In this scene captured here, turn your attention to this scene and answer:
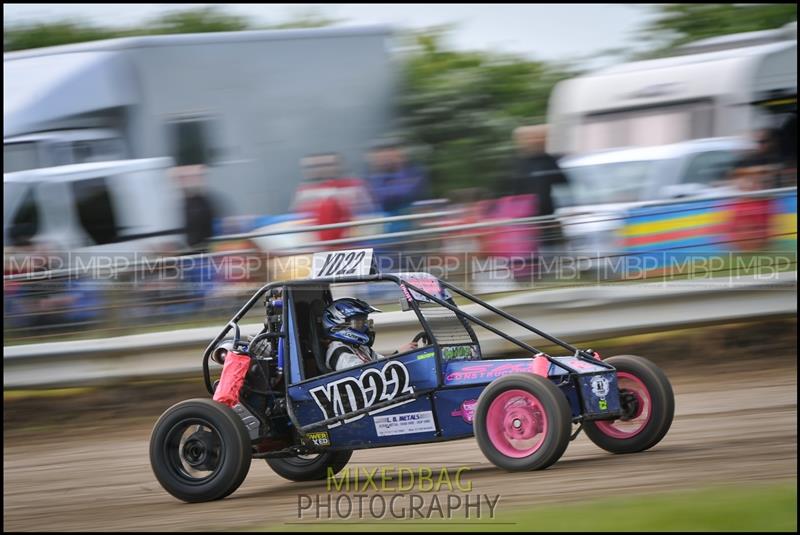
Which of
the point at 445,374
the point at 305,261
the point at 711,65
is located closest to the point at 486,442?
the point at 445,374

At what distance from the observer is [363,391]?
636cm

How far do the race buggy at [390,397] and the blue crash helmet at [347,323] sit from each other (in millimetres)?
100

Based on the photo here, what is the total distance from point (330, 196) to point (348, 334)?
3568 mm

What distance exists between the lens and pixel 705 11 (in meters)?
18.9

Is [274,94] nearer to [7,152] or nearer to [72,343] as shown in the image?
[7,152]

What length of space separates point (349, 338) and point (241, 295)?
9.86ft

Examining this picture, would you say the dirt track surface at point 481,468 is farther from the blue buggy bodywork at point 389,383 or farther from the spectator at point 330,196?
the spectator at point 330,196

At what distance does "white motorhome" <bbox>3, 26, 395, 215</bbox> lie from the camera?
10711 mm

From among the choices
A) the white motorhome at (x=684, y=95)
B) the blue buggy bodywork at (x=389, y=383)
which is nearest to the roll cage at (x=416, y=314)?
the blue buggy bodywork at (x=389, y=383)

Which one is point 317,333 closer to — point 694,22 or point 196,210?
point 196,210

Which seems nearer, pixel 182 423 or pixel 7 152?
pixel 182 423

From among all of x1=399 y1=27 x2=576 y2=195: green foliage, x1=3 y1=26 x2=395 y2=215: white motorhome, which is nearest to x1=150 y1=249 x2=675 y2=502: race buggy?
x1=3 y1=26 x2=395 y2=215: white motorhome

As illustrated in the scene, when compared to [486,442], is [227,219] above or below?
above

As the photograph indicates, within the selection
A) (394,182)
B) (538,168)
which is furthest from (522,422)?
(394,182)
